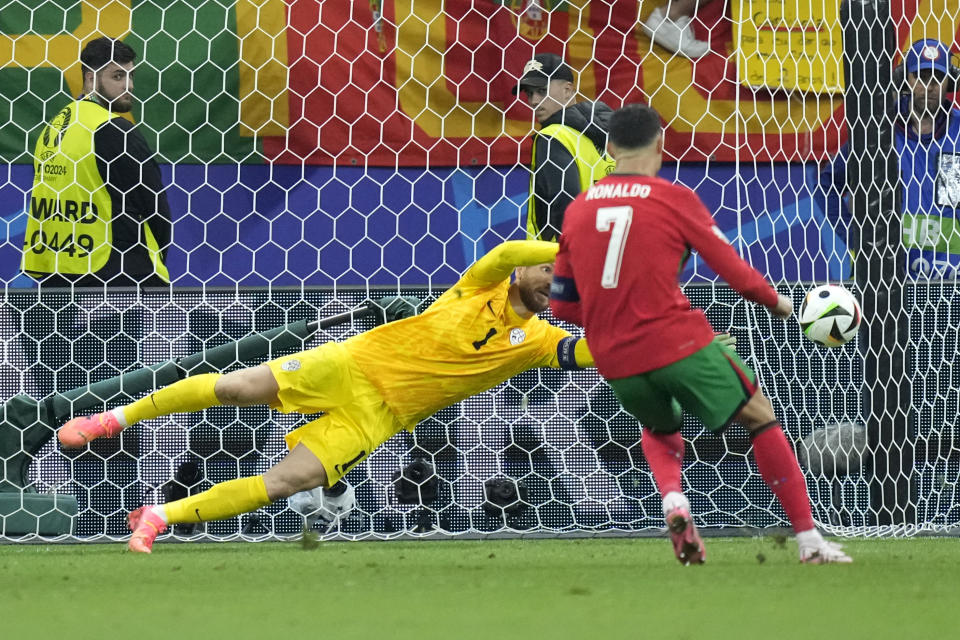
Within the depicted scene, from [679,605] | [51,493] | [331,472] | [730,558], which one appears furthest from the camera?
[51,493]

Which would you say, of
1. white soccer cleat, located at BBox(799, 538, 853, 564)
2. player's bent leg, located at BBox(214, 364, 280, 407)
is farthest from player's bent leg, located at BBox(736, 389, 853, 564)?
player's bent leg, located at BBox(214, 364, 280, 407)

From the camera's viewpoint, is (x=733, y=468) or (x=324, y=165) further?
(x=324, y=165)

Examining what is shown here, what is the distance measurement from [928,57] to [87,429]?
13.0 feet

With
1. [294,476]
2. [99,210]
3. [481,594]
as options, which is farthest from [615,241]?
[99,210]

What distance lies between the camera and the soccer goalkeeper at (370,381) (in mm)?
4980

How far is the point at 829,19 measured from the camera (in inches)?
254

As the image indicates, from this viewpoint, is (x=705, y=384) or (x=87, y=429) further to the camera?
(x=87, y=429)

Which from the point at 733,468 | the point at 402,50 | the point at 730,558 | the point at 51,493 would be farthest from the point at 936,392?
the point at 51,493

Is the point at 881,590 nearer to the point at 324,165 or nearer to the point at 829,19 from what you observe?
the point at 829,19

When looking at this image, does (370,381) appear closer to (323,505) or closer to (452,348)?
(452,348)

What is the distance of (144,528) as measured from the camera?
16.1ft

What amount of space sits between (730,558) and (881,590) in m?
1.12

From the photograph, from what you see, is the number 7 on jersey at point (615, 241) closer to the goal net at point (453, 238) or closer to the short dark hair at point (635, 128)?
the short dark hair at point (635, 128)

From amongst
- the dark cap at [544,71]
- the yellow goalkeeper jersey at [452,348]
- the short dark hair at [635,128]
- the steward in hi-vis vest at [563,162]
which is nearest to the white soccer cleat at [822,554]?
the short dark hair at [635,128]
